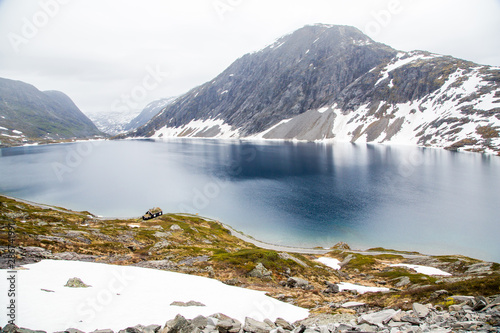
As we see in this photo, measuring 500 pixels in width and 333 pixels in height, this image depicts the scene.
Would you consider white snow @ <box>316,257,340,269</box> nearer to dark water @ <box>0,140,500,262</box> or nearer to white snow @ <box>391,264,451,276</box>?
white snow @ <box>391,264,451,276</box>

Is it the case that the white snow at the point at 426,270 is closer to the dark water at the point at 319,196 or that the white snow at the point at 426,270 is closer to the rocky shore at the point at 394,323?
the dark water at the point at 319,196

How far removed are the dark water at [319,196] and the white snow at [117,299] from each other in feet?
117

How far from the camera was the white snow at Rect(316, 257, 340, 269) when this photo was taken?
134 feet

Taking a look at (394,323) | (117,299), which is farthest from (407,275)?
(117,299)

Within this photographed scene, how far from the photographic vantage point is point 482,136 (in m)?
170

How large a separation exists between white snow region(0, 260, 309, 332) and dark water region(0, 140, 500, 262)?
35525 millimetres

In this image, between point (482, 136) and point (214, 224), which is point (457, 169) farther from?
point (214, 224)

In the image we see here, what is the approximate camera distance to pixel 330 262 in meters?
42.2

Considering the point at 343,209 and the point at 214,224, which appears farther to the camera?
the point at 343,209

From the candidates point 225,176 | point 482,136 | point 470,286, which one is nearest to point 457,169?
point 482,136

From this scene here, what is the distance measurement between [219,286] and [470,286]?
19675 mm

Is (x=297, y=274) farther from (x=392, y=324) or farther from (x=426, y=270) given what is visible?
(x=426, y=270)

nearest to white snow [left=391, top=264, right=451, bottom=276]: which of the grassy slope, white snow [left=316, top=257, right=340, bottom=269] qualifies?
the grassy slope

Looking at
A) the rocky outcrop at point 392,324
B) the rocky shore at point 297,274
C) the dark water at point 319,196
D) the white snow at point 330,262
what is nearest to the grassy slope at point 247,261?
the rocky shore at point 297,274
